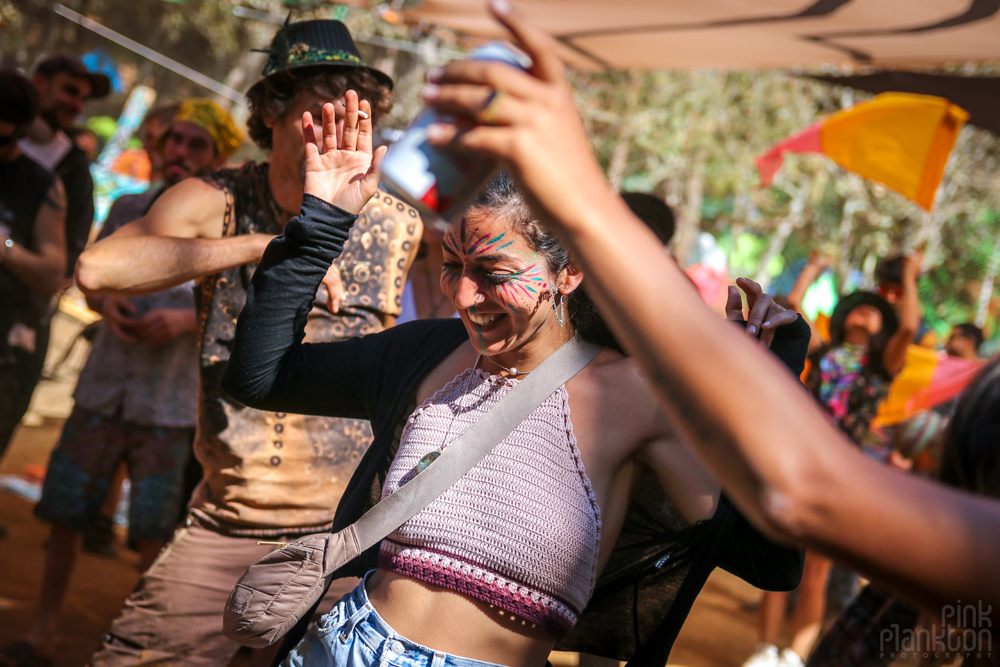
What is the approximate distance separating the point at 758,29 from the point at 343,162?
411 cm

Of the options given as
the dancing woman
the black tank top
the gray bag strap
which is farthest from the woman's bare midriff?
the black tank top

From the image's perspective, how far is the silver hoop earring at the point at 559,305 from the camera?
1769 millimetres

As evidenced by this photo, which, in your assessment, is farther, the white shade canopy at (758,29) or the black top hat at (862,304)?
A: the black top hat at (862,304)

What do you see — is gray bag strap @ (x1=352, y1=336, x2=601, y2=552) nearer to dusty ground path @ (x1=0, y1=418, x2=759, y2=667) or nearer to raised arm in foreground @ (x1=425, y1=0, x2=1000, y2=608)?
raised arm in foreground @ (x1=425, y1=0, x2=1000, y2=608)

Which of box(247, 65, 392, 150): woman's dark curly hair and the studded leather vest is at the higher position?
box(247, 65, 392, 150): woman's dark curly hair

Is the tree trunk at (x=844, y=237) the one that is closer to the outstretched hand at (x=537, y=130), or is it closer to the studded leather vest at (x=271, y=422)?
the studded leather vest at (x=271, y=422)

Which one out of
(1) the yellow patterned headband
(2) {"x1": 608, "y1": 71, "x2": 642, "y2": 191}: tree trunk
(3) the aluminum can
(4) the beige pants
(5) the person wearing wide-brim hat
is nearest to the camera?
(3) the aluminum can

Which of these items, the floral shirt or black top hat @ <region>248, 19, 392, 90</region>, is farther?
the floral shirt

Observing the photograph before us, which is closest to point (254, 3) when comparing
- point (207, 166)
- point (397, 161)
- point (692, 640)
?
point (207, 166)

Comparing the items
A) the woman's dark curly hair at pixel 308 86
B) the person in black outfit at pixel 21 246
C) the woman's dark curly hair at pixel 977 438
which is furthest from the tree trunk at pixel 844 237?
the woman's dark curly hair at pixel 977 438

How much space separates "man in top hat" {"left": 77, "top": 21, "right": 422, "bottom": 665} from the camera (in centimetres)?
235

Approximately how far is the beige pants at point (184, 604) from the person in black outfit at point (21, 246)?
75.8 inches

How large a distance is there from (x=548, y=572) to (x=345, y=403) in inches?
27.3

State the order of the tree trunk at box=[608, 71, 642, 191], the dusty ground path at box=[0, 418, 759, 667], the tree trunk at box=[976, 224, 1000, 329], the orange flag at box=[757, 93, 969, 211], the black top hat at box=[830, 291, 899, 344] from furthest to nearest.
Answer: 1. the tree trunk at box=[608, 71, 642, 191]
2. the tree trunk at box=[976, 224, 1000, 329]
3. the orange flag at box=[757, 93, 969, 211]
4. the black top hat at box=[830, 291, 899, 344]
5. the dusty ground path at box=[0, 418, 759, 667]
